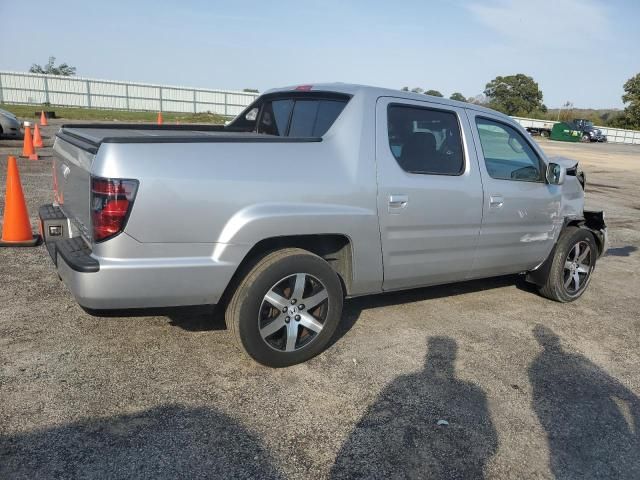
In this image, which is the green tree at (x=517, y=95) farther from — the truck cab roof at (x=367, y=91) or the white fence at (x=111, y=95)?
the truck cab roof at (x=367, y=91)

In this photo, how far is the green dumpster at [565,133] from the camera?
150 feet

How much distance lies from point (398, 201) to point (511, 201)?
51.3 inches

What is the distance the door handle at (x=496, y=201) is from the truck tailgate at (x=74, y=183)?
115 inches

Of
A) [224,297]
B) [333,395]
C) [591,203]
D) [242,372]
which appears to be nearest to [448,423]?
[333,395]

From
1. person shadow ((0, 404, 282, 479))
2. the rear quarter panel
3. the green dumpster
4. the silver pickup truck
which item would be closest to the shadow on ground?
the silver pickup truck

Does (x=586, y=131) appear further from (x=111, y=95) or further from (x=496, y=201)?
(x=496, y=201)

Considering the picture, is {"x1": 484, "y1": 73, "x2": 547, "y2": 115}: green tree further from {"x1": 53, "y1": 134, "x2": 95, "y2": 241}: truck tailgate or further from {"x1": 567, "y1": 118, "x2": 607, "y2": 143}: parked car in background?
{"x1": 53, "y1": 134, "x2": 95, "y2": 241}: truck tailgate

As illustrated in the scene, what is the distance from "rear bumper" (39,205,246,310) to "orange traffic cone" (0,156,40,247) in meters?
2.72

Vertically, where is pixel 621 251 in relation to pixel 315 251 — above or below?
below

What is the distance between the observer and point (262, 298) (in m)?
3.20

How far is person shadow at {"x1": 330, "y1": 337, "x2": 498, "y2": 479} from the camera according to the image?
254 cm

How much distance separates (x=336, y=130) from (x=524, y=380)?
206cm

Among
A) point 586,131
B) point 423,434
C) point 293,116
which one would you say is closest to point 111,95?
point 586,131

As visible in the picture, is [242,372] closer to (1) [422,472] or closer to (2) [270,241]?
(2) [270,241]
